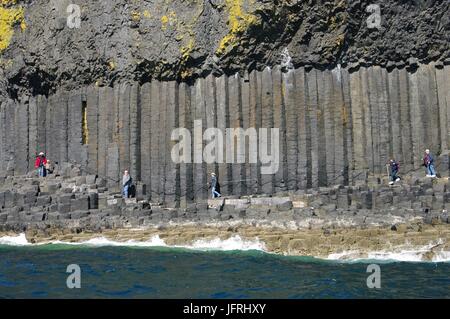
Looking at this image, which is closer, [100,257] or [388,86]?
[100,257]

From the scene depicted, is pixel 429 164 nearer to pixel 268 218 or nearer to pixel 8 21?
pixel 268 218

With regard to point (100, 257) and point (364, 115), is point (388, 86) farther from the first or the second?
point (100, 257)

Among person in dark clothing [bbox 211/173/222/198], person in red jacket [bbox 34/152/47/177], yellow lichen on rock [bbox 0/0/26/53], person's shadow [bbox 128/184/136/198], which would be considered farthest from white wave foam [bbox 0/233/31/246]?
yellow lichen on rock [bbox 0/0/26/53]

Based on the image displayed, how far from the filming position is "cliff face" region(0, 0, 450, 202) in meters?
25.7

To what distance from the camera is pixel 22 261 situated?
17578 mm

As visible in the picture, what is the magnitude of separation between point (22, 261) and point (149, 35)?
43.6ft

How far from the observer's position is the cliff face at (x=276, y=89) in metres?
25.7

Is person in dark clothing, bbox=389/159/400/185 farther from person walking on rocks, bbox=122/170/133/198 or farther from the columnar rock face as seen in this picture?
person walking on rocks, bbox=122/170/133/198

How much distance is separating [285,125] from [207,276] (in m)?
12.3

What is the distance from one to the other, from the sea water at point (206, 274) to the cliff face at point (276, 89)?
7.25 m

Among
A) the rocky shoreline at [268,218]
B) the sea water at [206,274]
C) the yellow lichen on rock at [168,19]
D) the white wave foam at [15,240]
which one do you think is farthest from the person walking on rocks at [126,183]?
the yellow lichen on rock at [168,19]

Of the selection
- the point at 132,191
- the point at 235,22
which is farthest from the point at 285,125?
the point at 132,191

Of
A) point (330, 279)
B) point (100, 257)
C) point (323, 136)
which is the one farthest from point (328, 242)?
point (323, 136)
